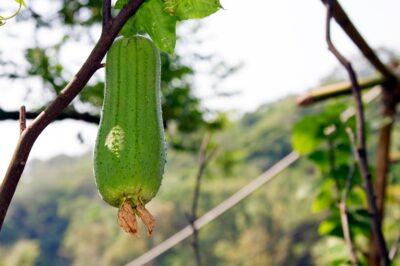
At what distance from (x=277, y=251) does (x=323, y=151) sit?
37481mm

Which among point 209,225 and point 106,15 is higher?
point 106,15

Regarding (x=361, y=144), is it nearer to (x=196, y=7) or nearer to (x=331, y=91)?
(x=196, y=7)

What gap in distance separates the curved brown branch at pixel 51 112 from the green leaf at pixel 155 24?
0.64 ft

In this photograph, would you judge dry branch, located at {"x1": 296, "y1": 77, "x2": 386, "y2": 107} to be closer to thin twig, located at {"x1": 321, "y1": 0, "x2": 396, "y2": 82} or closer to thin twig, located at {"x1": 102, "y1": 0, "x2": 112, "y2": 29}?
thin twig, located at {"x1": 321, "y1": 0, "x2": 396, "y2": 82}

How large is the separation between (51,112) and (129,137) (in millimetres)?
111

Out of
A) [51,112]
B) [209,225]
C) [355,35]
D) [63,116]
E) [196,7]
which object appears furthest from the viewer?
[209,225]

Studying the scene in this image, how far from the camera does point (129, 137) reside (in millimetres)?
691

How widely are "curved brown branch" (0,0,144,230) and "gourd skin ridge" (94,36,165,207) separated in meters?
0.09

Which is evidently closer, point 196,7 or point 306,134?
point 196,7

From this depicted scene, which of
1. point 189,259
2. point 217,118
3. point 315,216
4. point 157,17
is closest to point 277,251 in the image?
point 315,216

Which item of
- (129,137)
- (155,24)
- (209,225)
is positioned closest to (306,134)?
(155,24)

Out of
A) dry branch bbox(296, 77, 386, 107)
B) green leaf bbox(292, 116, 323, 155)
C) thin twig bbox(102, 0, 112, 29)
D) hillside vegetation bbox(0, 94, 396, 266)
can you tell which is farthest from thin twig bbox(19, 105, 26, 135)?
hillside vegetation bbox(0, 94, 396, 266)

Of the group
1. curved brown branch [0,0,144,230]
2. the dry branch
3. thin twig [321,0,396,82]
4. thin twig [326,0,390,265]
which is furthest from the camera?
the dry branch

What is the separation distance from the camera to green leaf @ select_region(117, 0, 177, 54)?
2.77ft
